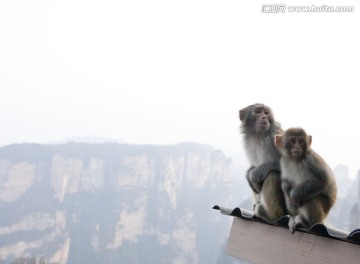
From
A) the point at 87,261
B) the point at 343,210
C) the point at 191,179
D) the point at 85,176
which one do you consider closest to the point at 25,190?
the point at 85,176

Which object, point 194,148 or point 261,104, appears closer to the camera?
point 261,104

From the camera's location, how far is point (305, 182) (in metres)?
3.54

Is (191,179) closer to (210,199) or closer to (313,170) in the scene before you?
(210,199)

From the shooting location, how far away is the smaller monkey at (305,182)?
352 cm

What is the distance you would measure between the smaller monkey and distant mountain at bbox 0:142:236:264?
4073 inches

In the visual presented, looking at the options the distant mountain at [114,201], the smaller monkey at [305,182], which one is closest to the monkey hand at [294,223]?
the smaller monkey at [305,182]

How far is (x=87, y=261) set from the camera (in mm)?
106062

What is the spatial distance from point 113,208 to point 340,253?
401 ft

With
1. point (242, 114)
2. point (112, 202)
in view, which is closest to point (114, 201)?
point (112, 202)

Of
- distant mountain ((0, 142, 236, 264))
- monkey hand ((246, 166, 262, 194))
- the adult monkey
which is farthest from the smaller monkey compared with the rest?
distant mountain ((0, 142, 236, 264))

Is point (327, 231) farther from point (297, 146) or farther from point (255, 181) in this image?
point (255, 181)

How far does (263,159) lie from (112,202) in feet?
403

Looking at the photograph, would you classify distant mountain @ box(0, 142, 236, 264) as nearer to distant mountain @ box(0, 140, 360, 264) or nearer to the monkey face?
distant mountain @ box(0, 140, 360, 264)

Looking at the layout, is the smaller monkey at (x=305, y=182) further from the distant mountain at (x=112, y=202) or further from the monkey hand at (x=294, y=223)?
the distant mountain at (x=112, y=202)
